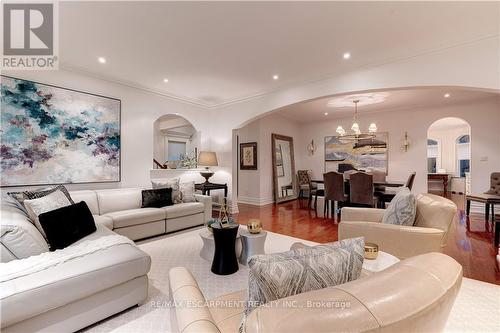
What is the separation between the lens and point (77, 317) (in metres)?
1.58

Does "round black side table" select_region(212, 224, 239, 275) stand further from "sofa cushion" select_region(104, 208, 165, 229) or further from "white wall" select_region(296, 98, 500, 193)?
"white wall" select_region(296, 98, 500, 193)

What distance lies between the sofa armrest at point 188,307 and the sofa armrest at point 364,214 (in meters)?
2.18

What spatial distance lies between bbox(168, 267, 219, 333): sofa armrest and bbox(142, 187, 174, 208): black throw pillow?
2.72m

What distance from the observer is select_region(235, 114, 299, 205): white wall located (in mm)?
6508

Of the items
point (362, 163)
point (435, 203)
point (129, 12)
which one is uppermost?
point (129, 12)

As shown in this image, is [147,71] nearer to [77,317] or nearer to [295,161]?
[77,317]

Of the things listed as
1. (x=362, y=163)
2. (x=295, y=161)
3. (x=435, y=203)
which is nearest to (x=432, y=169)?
(x=362, y=163)

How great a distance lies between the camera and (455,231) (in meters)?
3.78

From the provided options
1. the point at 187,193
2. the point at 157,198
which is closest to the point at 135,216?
the point at 157,198

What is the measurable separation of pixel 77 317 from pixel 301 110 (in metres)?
6.09

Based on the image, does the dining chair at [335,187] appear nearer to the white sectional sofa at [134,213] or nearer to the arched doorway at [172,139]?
the white sectional sofa at [134,213]

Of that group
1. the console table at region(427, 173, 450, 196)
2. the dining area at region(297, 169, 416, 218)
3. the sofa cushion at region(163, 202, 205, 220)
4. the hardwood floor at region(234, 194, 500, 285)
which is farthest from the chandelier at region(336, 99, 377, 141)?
the console table at region(427, 173, 450, 196)

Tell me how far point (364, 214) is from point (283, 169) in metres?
4.61

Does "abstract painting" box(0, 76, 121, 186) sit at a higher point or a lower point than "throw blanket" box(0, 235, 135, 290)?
higher
